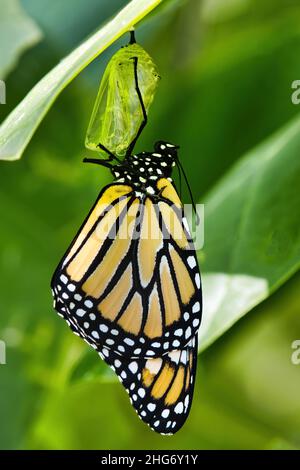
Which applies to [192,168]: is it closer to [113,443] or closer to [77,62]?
[113,443]

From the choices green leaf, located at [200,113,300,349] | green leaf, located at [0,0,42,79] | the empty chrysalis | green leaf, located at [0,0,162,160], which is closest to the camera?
green leaf, located at [0,0,162,160]

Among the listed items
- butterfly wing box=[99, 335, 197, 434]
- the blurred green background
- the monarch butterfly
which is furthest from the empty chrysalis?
butterfly wing box=[99, 335, 197, 434]

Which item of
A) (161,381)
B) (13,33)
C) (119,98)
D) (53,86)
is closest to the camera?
(53,86)

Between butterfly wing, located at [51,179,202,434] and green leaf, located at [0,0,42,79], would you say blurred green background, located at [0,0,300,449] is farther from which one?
butterfly wing, located at [51,179,202,434]

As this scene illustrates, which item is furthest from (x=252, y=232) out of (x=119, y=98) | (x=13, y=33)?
(x=13, y=33)

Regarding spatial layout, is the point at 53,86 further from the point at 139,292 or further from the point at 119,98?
the point at 139,292

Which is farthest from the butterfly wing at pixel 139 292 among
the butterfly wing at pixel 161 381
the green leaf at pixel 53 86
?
the green leaf at pixel 53 86

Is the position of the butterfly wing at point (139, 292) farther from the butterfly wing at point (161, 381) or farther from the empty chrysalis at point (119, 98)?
the empty chrysalis at point (119, 98)
